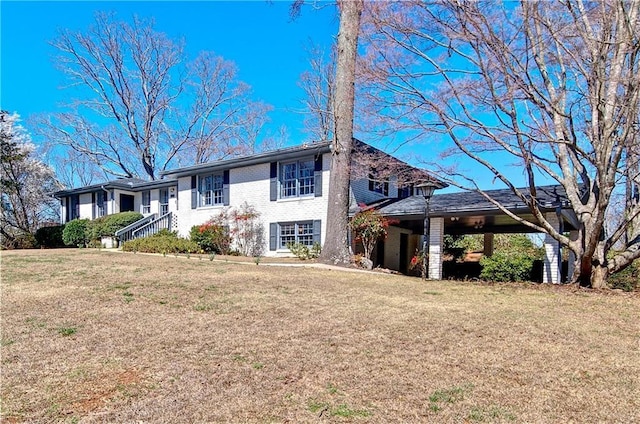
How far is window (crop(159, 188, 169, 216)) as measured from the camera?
836 inches

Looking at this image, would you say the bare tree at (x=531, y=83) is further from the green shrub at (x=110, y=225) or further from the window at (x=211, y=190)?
the green shrub at (x=110, y=225)

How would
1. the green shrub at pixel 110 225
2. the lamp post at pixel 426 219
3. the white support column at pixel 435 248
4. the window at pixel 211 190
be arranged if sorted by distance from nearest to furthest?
the lamp post at pixel 426 219 < the white support column at pixel 435 248 < the window at pixel 211 190 < the green shrub at pixel 110 225

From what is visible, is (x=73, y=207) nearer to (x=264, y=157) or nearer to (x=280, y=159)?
(x=264, y=157)

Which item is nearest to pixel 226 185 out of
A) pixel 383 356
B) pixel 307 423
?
pixel 383 356

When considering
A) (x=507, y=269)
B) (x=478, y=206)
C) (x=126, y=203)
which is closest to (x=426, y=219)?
(x=478, y=206)

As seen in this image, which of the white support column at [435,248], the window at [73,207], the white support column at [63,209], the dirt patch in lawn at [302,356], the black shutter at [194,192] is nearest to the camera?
the dirt patch in lawn at [302,356]

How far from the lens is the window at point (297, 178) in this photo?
50.6ft

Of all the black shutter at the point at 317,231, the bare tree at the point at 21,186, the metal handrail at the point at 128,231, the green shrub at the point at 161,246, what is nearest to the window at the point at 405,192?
the black shutter at the point at 317,231

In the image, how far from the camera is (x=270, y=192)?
16.3 metres

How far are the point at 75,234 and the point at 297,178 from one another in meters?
13.2

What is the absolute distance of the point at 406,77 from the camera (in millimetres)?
9797

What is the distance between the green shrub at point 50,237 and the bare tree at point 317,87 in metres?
14.9

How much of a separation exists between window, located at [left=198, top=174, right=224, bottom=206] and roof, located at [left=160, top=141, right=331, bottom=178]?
46 cm

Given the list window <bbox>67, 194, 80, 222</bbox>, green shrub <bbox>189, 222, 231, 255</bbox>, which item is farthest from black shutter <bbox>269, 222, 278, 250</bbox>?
window <bbox>67, 194, 80, 222</bbox>
